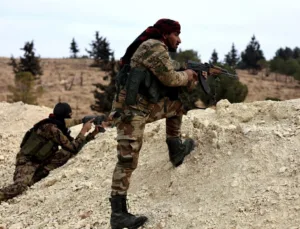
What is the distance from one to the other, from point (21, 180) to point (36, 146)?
0.48 meters

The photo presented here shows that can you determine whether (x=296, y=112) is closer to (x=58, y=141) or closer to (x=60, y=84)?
(x=58, y=141)

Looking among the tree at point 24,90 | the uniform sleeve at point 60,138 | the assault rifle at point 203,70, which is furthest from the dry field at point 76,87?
the assault rifle at point 203,70

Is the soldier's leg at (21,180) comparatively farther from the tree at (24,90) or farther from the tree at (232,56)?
the tree at (232,56)

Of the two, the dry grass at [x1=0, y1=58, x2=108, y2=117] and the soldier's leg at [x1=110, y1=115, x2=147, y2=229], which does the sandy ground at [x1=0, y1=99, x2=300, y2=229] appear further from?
the dry grass at [x1=0, y1=58, x2=108, y2=117]

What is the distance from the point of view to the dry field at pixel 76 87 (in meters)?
26.2

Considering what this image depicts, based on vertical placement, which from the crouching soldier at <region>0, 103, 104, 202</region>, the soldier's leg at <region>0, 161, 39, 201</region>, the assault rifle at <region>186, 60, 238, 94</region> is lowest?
the soldier's leg at <region>0, 161, 39, 201</region>

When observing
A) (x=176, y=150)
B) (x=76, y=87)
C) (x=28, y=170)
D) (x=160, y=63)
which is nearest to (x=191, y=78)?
(x=160, y=63)

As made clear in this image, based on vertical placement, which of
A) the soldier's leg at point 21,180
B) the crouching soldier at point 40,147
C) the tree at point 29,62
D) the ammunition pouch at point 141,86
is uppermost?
the tree at point 29,62

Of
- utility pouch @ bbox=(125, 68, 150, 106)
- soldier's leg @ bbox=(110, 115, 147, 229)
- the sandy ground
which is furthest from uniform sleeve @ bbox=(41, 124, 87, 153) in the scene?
utility pouch @ bbox=(125, 68, 150, 106)

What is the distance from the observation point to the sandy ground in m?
3.49

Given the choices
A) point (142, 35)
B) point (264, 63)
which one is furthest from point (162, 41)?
point (264, 63)

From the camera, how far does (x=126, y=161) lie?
354cm

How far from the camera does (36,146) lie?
5449 mm

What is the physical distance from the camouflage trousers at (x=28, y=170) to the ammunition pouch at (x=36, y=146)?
0.11 metres
